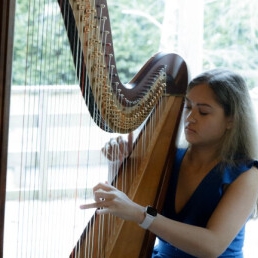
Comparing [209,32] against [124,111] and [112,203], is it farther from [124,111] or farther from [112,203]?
[112,203]

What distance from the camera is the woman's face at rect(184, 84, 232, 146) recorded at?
1.55 meters

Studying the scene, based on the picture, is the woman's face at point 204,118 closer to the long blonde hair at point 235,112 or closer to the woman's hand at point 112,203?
the long blonde hair at point 235,112

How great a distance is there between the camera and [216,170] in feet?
5.23

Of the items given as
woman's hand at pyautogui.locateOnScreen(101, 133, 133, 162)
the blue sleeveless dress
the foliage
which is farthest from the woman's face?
the foliage

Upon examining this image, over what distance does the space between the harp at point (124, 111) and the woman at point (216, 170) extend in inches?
3.0

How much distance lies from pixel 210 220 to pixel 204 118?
0.28 meters

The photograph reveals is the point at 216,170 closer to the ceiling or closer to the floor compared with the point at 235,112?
closer to the floor

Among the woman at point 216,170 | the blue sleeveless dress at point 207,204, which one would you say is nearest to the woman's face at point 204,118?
the woman at point 216,170

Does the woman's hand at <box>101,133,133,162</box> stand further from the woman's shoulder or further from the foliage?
the foliage

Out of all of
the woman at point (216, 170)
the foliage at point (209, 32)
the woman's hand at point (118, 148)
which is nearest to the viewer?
the woman at point (216, 170)

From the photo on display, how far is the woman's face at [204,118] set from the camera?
1.55 metres

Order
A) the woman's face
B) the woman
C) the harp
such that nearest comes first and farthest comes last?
the harp, the woman, the woman's face

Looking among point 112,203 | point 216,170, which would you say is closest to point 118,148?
point 216,170

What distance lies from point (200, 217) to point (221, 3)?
131 centimetres
